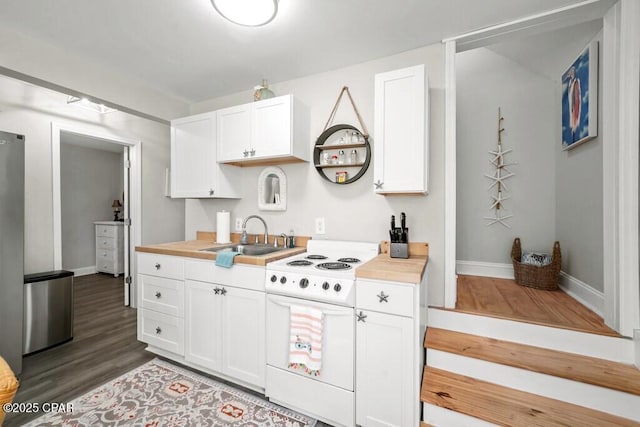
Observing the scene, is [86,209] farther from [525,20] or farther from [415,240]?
[525,20]

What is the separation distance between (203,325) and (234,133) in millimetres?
1684

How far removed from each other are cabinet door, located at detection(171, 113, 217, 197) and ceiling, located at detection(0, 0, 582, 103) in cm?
47

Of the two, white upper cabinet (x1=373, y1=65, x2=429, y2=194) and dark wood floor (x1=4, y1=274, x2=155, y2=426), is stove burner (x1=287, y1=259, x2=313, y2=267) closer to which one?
white upper cabinet (x1=373, y1=65, x2=429, y2=194)

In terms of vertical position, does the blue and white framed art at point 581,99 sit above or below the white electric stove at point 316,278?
above

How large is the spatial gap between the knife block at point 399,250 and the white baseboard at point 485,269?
72.2 inches

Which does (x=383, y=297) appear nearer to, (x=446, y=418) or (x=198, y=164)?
(x=446, y=418)

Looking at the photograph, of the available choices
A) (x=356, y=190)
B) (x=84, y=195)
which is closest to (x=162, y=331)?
(x=356, y=190)

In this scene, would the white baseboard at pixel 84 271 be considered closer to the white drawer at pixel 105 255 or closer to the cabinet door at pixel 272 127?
the white drawer at pixel 105 255

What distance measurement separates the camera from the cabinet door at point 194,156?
2.77 m

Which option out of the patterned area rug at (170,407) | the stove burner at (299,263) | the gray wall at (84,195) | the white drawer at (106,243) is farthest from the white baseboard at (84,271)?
the stove burner at (299,263)

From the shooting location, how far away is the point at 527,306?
2268 millimetres

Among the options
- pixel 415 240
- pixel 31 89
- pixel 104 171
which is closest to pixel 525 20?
pixel 415 240

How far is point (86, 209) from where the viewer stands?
5652mm

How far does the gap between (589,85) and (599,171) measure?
678 mm
